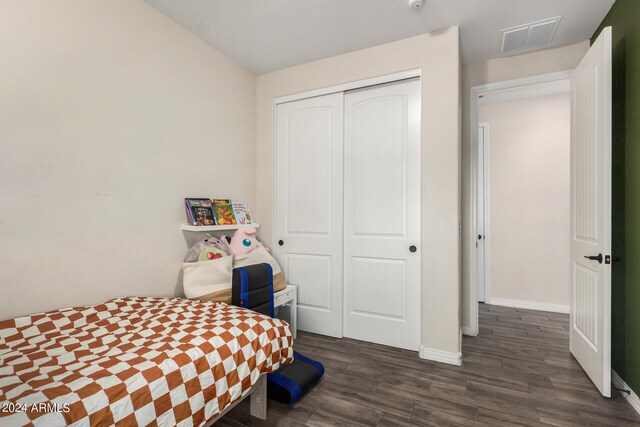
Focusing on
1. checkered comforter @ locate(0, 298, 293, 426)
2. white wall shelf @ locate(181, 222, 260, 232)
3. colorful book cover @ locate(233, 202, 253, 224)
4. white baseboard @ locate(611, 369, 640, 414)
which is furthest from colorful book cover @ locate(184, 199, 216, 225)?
white baseboard @ locate(611, 369, 640, 414)

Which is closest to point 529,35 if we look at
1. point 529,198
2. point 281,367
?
point 529,198

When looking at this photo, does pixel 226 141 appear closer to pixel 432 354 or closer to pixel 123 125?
pixel 123 125

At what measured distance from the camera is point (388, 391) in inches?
79.8

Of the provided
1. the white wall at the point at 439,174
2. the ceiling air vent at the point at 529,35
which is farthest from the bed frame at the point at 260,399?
the ceiling air vent at the point at 529,35

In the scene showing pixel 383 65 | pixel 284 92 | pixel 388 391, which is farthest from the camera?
pixel 284 92

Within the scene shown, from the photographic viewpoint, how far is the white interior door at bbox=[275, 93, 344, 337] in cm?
294

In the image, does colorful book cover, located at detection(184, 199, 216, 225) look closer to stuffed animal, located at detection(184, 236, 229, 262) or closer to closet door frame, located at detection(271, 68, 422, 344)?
stuffed animal, located at detection(184, 236, 229, 262)

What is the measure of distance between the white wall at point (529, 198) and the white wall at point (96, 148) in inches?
142

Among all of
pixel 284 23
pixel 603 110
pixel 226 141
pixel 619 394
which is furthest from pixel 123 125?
pixel 619 394

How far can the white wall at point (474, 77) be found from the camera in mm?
2768

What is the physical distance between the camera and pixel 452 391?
6.66 ft

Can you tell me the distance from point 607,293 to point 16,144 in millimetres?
3419

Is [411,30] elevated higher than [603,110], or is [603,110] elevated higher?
[411,30]

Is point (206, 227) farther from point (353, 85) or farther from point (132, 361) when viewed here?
point (353, 85)
